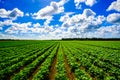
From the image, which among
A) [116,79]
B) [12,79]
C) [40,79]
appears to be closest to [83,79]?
[116,79]

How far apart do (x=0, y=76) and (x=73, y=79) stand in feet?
18.7

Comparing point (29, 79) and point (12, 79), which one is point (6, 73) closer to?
point (12, 79)

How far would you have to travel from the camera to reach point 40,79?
976 centimetres

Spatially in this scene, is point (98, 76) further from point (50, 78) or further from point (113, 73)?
point (50, 78)

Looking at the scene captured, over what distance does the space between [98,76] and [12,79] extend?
646cm

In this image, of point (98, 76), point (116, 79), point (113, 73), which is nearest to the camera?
point (116, 79)

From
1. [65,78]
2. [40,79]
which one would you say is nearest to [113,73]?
[65,78]

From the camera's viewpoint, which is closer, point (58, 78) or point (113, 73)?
point (58, 78)

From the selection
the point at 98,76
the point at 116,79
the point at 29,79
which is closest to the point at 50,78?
the point at 29,79

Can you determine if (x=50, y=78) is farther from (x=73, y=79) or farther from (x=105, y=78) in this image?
(x=105, y=78)

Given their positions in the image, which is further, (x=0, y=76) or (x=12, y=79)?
(x=0, y=76)

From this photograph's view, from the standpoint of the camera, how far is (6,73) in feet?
37.1

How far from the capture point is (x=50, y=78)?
10.3 meters

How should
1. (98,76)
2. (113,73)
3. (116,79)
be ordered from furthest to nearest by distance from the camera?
1. (113,73)
2. (98,76)
3. (116,79)
